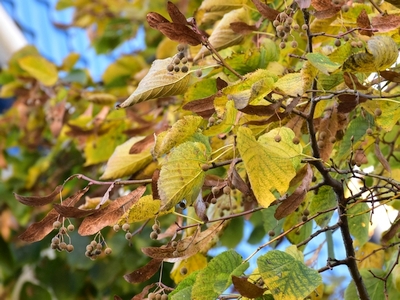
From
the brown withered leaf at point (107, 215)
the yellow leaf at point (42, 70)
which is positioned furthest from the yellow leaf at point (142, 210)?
the yellow leaf at point (42, 70)

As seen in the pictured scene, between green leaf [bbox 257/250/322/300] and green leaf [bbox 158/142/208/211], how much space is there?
0.07 metres

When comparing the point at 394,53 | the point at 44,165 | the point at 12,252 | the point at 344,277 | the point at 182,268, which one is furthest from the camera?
the point at 344,277

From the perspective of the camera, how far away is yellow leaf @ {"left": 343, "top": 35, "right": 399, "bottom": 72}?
0.46 m

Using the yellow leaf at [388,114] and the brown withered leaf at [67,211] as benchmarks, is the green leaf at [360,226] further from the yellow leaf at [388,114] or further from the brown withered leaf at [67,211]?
the brown withered leaf at [67,211]

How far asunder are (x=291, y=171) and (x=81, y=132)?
56cm

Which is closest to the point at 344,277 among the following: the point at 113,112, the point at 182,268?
the point at 113,112

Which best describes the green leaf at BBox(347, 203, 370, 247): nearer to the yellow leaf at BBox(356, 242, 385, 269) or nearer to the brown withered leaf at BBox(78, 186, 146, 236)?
the yellow leaf at BBox(356, 242, 385, 269)

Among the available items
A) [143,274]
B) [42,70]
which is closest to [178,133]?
[143,274]

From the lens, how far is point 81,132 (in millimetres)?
979

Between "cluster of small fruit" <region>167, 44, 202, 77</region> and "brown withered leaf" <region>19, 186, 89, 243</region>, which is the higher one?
"cluster of small fruit" <region>167, 44, 202, 77</region>

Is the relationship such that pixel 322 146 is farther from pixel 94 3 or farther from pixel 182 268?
pixel 94 3

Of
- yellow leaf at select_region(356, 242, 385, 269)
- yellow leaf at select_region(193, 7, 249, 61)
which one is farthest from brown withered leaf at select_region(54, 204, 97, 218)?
yellow leaf at select_region(356, 242, 385, 269)

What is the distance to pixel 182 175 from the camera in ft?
1.55

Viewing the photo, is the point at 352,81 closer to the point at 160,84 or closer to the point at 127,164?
the point at 160,84
